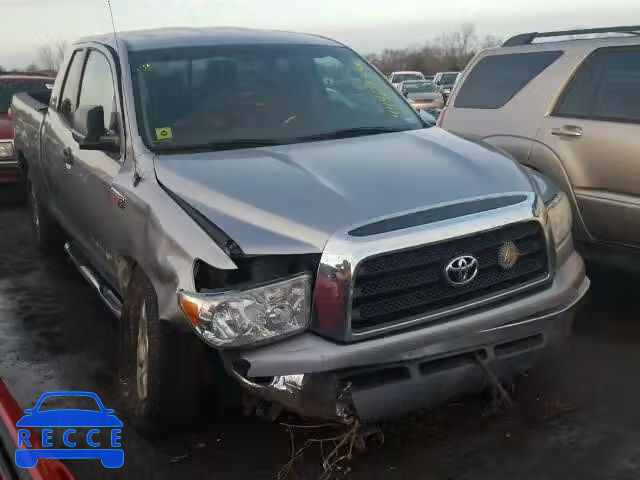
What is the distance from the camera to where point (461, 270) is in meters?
2.87

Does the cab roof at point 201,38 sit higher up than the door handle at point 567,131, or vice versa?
the cab roof at point 201,38

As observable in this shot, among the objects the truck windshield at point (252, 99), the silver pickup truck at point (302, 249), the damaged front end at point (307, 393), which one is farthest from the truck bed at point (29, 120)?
the damaged front end at point (307, 393)

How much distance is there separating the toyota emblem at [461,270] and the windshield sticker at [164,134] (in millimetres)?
1651

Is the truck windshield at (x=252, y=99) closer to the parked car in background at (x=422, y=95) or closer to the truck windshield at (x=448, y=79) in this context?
the parked car in background at (x=422, y=95)

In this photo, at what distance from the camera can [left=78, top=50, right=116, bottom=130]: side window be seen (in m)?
4.11

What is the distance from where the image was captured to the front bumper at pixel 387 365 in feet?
8.77

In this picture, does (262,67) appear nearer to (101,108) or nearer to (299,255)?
(101,108)

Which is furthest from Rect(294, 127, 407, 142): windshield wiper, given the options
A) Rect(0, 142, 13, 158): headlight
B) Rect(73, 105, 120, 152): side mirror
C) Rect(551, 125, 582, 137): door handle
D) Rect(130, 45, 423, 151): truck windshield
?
Rect(0, 142, 13, 158): headlight

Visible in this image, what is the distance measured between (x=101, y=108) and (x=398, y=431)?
229 cm

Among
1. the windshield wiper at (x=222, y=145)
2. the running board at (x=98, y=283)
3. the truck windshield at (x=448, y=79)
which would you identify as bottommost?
the truck windshield at (x=448, y=79)

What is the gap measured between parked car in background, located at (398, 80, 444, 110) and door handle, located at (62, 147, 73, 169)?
12.3 m

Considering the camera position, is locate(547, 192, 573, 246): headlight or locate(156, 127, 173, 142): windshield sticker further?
locate(156, 127, 173, 142): windshield sticker

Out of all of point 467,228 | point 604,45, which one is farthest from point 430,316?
point 604,45

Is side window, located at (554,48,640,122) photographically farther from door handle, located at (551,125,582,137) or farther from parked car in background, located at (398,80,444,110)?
parked car in background, located at (398,80,444,110)
